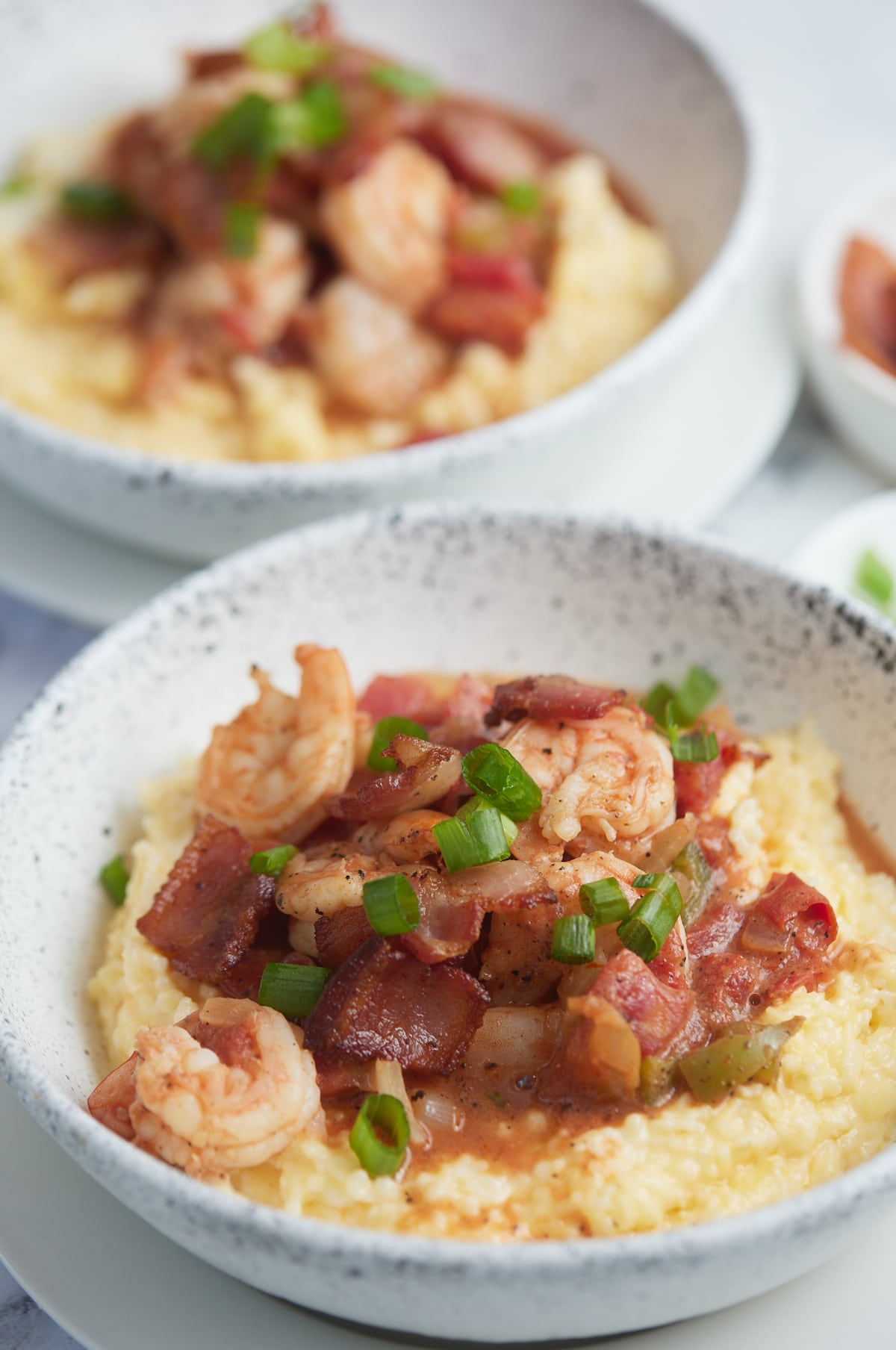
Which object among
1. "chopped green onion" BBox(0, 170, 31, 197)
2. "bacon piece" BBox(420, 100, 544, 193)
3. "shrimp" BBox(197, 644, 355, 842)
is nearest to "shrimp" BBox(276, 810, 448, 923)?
"shrimp" BBox(197, 644, 355, 842)

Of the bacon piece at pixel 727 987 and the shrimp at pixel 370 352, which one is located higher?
the bacon piece at pixel 727 987

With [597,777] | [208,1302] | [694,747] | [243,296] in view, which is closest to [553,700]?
[597,777]

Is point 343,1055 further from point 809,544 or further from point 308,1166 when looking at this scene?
point 809,544

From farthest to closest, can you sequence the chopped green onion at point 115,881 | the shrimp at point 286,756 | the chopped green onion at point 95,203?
the chopped green onion at point 95,203 → the chopped green onion at point 115,881 → the shrimp at point 286,756

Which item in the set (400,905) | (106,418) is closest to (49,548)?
(106,418)

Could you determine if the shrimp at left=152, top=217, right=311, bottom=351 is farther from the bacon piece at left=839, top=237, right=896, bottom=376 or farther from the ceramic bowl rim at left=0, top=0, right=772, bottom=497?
the bacon piece at left=839, top=237, right=896, bottom=376

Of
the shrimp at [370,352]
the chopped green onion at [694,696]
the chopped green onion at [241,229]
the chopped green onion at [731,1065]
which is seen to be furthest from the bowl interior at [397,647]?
the chopped green onion at [241,229]

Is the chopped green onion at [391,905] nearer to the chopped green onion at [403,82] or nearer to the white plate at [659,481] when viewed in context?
the white plate at [659,481]
